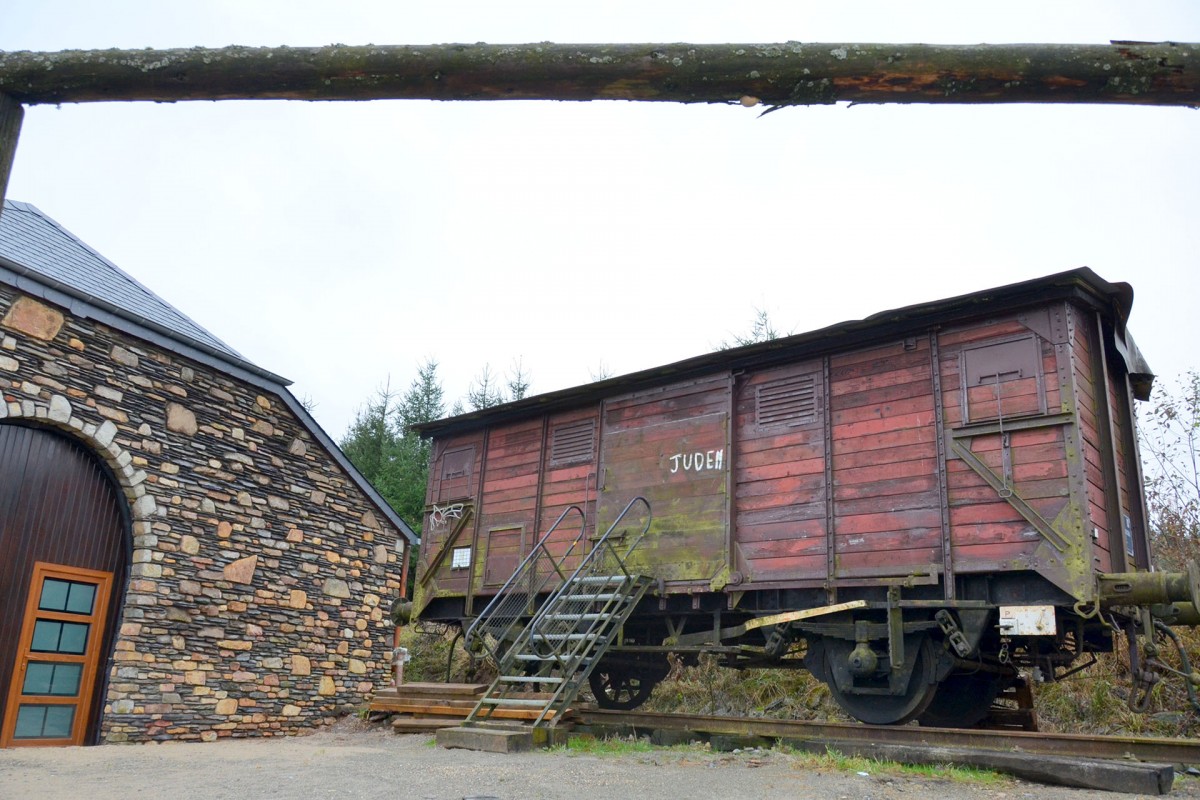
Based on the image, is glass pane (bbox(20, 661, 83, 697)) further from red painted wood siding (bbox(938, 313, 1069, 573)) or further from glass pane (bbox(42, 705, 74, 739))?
red painted wood siding (bbox(938, 313, 1069, 573))

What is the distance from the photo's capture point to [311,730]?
41.4 feet

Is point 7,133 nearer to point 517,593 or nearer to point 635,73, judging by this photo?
point 635,73

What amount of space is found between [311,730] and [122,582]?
3.52 m

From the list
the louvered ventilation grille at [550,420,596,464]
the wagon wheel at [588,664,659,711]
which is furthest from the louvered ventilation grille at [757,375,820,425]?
the wagon wheel at [588,664,659,711]

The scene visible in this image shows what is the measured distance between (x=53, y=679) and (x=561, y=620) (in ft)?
19.8

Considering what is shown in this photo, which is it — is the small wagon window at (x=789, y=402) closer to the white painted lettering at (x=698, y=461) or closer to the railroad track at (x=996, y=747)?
the white painted lettering at (x=698, y=461)

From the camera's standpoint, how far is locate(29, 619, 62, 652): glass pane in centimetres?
1014

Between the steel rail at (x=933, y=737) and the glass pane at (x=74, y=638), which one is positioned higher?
the glass pane at (x=74, y=638)

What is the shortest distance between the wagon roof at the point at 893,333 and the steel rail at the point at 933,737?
373 cm

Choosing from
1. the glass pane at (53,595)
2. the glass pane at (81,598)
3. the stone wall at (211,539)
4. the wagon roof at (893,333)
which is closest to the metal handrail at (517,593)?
the wagon roof at (893,333)

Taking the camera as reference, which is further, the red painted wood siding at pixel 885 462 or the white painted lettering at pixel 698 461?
the white painted lettering at pixel 698 461

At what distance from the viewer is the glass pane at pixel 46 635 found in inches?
399

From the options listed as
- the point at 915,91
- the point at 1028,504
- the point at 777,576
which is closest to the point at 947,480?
the point at 1028,504

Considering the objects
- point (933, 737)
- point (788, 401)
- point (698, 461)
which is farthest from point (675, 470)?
point (933, 737)
